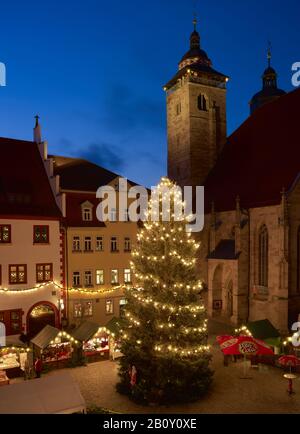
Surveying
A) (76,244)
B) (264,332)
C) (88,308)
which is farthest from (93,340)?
(264,332)

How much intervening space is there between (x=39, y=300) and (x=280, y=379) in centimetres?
1394

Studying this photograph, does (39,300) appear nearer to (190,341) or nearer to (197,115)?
(190,341)

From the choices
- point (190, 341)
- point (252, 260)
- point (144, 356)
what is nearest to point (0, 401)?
point (144, 356)

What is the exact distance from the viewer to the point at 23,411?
10180 millimetres

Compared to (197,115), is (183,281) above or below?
below

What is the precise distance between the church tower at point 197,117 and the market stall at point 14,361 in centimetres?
2196

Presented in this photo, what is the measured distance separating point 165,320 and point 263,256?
42.3ft

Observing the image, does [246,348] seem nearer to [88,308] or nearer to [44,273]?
[88,308]

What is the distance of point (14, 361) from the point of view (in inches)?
701

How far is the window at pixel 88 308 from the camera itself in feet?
81.8

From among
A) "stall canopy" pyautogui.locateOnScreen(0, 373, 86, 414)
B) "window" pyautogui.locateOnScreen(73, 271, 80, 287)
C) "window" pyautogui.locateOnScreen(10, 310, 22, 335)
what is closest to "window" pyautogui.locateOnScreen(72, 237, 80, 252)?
"window" pyautogui.locateOnScreen(73, 271, 80, 287)

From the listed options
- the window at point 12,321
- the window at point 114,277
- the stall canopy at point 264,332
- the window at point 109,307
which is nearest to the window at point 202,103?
the window at point 114,277

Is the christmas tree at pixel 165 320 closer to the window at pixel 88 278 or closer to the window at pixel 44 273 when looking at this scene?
the window at pixel 44 273

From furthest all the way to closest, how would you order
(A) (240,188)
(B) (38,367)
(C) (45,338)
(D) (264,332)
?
(A) (240,188) < (D) (264,332) < (C) (45,338) < (B) (38,367)
